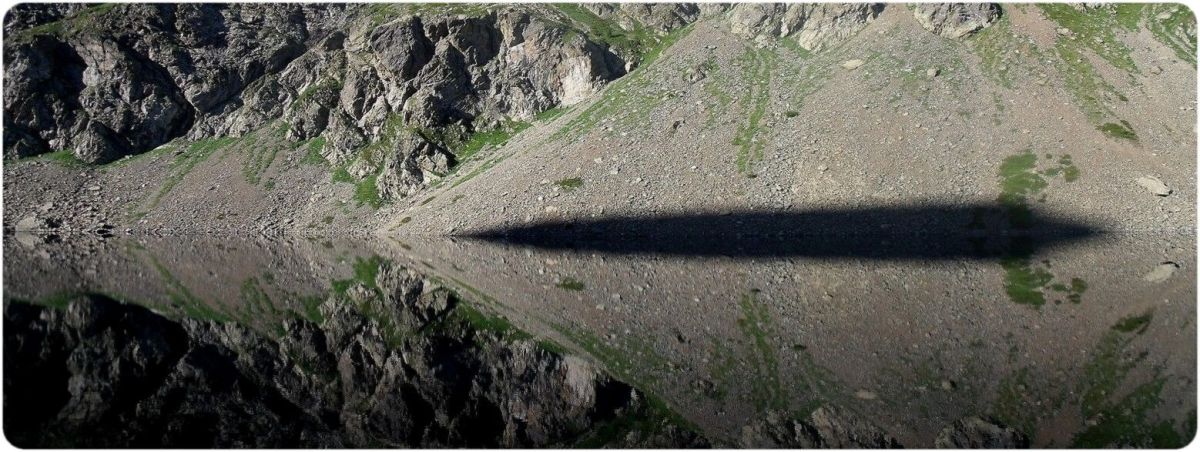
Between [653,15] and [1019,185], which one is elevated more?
[653,15]

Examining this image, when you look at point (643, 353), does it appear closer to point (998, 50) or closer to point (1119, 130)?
point (1119, 130)

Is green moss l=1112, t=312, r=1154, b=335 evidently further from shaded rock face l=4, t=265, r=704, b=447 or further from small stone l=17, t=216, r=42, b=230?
small stone l=17, t=216, r=42, b=230

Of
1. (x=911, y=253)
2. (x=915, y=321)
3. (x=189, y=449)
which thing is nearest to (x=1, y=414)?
(x=189, y=449)

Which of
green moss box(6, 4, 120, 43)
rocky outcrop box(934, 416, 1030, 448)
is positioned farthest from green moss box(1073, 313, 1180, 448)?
green moss box(6, 4, 120, 43)

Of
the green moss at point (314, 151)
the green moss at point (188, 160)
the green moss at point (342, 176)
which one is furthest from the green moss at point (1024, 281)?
the green moss at point (188, 160)

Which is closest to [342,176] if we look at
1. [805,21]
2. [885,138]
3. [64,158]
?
[64,158]

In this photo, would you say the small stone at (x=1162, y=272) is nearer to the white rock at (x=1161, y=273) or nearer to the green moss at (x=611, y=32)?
the white rock at (x=1161, y=273)
